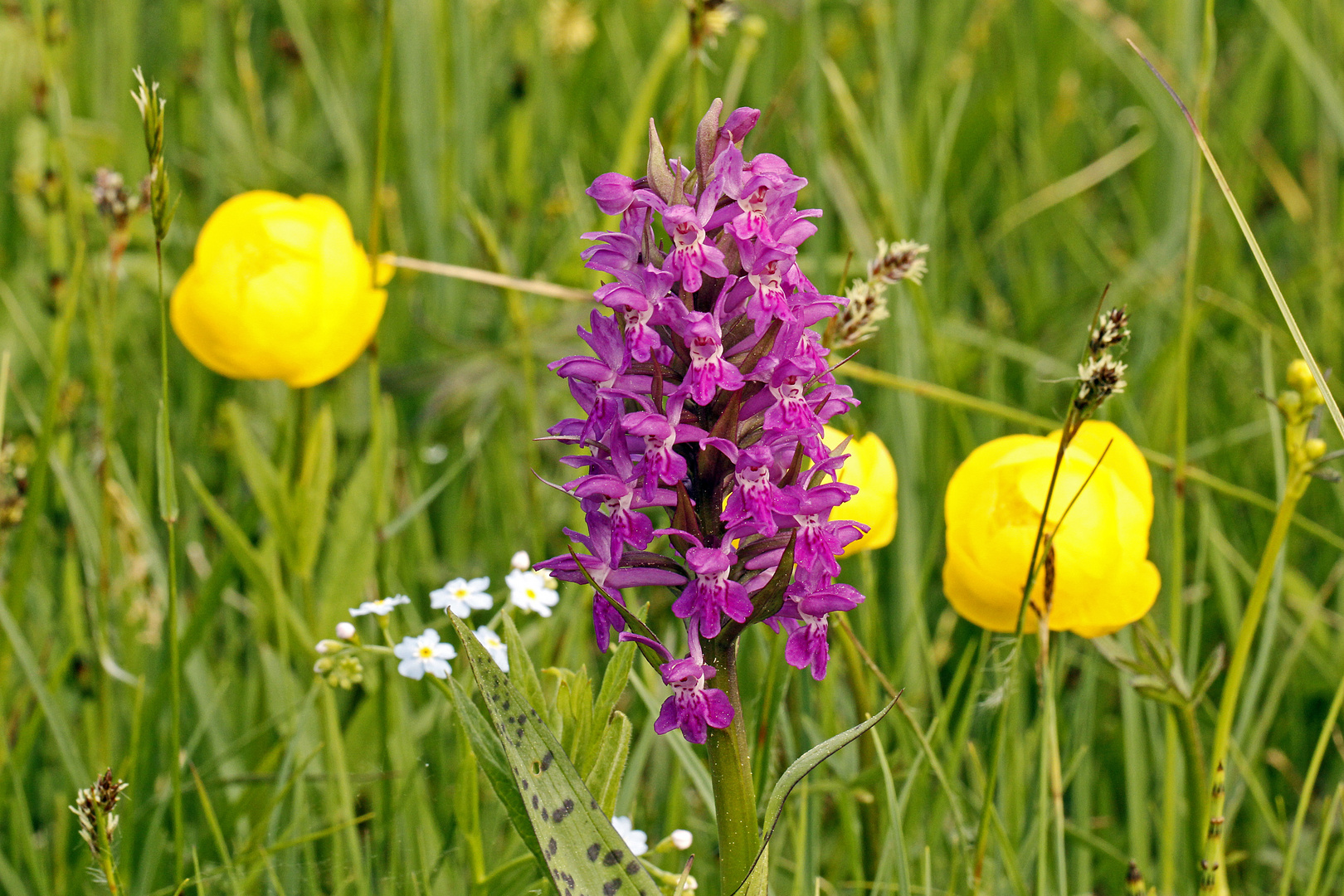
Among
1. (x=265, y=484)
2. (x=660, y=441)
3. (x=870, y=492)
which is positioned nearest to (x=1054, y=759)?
(x=870, y=492)

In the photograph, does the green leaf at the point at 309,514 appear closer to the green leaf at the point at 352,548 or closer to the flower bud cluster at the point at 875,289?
the green leaf at the point at 352,548

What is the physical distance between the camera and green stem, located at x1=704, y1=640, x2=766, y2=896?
1026 millimetres

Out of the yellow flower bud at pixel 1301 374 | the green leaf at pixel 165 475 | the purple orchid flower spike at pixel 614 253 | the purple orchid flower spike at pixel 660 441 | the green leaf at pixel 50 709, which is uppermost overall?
the purple orchid flower spike at pixel 614 253

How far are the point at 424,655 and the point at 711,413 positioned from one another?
57 centimetres

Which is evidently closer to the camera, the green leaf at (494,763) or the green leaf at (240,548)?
the green leaf at (494,763)

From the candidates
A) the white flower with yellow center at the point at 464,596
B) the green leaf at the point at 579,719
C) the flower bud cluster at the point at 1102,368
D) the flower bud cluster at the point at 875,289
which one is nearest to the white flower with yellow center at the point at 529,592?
the white flower with yellow center at the point at 464,596

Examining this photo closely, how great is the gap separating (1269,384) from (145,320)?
8.72 ft

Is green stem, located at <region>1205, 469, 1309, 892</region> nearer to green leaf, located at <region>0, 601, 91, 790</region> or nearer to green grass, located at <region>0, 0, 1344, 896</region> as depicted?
green grass, located at <region>0, 0, 1344, 896</region>

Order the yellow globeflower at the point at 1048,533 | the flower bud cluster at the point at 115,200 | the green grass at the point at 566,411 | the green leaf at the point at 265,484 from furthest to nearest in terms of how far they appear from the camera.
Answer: the green leaf at the point at 265,484 → the flower bud cluster at the point at 115,200 → the green grass at the point at 566,411 → the yellow globeflower at the point at 1048,533

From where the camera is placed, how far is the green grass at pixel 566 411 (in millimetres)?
1650

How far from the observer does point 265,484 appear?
1.91 meters

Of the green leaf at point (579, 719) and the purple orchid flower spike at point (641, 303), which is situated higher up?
the purple orchid flower spike at point (641, 303)

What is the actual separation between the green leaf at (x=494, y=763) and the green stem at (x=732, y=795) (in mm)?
164

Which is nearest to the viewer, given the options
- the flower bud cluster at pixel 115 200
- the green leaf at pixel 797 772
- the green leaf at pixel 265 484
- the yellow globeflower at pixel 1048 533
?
the green leaf at pixel 797 772
